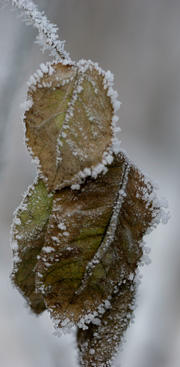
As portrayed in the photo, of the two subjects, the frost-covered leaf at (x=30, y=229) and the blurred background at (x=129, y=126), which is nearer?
the frost-covered leaf at (x=30, y=229)

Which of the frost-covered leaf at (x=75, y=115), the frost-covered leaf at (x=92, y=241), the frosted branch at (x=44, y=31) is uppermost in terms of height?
the frosted branch at (x=44, y=31)

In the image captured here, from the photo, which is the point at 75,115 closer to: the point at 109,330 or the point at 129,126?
the point at 109,330

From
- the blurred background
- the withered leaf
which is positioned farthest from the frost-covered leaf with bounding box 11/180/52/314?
the blurred background

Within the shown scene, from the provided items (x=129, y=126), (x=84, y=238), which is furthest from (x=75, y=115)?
(x=129, y=126)

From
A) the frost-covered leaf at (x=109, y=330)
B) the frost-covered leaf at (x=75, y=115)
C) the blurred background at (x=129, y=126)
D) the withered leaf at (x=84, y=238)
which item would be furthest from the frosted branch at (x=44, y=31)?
the blurred background at (x=129, y=126)

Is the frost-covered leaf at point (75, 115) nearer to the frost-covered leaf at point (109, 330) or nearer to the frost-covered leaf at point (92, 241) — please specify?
the frost-covered leaf at point (92, 241)

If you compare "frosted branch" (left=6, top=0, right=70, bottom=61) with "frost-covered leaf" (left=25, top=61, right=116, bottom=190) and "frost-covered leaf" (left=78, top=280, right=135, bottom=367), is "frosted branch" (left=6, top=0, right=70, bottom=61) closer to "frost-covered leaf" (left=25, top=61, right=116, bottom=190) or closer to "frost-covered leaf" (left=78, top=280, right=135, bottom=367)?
"frost-covered leaf" (left=25, top=61, right=116, bottom=190)

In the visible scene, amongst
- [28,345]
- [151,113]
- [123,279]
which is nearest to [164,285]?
[28,345]
